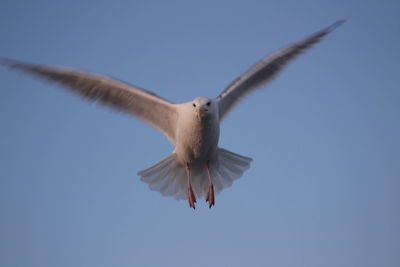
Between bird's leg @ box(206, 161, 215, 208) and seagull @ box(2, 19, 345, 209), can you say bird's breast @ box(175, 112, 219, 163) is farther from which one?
bird's leg @ box(206, 161, 215, 208)

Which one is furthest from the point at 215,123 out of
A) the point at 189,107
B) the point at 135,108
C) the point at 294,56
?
the point at 294,56

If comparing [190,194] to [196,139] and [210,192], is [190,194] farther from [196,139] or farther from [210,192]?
[196,139]

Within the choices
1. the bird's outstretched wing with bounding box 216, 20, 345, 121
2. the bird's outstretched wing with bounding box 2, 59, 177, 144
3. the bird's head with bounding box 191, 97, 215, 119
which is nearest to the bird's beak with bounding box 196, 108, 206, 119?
the bird's head with bounding box 191, 97, 215, 119

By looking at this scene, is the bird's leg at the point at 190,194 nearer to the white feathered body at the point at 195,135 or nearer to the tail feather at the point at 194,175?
the tail feather at the point at 194,175

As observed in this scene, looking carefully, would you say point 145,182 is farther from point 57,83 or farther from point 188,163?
point 57,83

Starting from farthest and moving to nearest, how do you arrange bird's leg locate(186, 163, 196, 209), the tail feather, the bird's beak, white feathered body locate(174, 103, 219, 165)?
the tail feather
bird's leg locate(186, 163, 196, 209)
white feathered body locate(174, 103, 219, 165)
the bird's beak

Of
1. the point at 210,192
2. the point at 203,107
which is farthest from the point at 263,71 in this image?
the point at 210,192

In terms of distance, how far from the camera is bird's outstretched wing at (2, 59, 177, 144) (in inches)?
243

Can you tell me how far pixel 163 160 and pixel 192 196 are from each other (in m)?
0.69

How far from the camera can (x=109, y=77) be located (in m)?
6.19

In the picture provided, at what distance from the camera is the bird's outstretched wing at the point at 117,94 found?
6.17m

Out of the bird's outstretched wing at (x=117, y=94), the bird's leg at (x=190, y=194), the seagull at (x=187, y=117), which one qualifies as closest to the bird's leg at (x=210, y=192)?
the seagull at (x=187, y=117)

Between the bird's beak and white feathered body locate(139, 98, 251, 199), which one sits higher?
the bird's beak

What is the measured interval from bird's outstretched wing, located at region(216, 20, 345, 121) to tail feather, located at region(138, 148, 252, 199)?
27.5 inches
